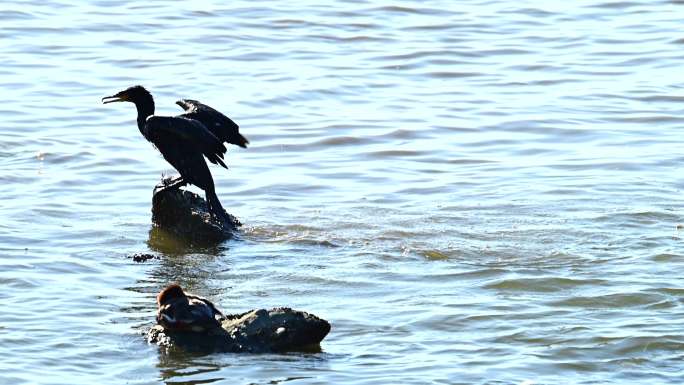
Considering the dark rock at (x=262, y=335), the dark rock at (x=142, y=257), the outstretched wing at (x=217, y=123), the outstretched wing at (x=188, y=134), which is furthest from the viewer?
the outstretched wing at (x=217, y=123)

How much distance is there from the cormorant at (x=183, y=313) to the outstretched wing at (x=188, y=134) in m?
2.73

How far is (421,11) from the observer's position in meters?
20.2

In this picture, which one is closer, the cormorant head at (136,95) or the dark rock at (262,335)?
the dark rock at (262,335)

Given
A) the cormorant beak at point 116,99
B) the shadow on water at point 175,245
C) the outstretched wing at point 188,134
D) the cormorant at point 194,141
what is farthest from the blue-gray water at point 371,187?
the cormorant beak at point 116,99

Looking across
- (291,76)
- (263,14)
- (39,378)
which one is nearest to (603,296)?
(39,378)

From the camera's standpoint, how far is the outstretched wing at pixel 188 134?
10.6 m

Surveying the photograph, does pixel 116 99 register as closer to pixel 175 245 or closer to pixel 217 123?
pixel 217 123

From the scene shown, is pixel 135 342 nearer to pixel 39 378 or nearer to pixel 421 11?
pixel 39 378

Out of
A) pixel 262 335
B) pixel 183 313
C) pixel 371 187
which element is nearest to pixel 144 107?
pixel 371 187

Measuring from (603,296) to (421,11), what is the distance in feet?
38.3

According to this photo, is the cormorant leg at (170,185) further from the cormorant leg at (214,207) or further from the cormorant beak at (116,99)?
the cormorant beak at (116,99)

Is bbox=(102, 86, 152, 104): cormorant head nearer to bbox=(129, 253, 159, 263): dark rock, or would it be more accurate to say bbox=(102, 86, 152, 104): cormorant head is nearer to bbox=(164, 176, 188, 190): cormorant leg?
bbox=(164, 176, 188, 190): cormorant leg

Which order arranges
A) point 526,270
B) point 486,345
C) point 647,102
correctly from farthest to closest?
point 647,102 → point 526,270 → point 486,345

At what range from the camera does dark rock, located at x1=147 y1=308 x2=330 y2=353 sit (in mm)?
7809
